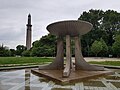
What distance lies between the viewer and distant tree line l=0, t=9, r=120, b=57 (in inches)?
1603

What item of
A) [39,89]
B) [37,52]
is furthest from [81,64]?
[37,52]

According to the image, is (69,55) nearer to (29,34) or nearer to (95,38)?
(95,38)

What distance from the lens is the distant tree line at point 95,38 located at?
4072 cm

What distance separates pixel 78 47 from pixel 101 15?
1522 inches

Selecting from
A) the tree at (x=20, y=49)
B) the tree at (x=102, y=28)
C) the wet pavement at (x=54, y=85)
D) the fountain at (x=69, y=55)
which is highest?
the tree at (x=102, y=28)

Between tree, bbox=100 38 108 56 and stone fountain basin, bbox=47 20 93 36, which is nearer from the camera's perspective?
stone fountain basin, bbox=47 20 93 36

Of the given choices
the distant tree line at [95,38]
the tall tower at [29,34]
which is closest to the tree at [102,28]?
the distant tree line at [95,38]

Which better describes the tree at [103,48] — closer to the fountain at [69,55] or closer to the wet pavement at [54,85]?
the fountain at [69,55]

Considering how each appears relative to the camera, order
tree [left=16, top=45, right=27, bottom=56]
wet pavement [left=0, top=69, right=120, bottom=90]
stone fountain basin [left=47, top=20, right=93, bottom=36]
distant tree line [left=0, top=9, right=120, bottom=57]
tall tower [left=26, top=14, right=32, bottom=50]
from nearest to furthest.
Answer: wet pavement [left=0, top=69, right=120, bottom=90], stone fountain basin [left=47, top=20, right=93, bottom=36], distant tree line [left=0, top=9, right=120, bottom=57], tree [left=16, top=45, right=27, bottom=56], tall tower [left=26, top=14, right=32, bottom=50]

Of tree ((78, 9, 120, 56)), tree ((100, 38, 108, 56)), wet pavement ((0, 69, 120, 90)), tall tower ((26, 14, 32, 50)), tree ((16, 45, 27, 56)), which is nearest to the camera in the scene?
wet pavement ((0, 69, 120, 90))

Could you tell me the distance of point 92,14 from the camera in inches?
1880

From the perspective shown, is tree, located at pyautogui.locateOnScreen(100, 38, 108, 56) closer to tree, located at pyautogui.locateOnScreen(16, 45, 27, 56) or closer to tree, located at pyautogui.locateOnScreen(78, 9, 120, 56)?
tree, located at pyautogui.locateOnScreen(78, 9, 120, 56)

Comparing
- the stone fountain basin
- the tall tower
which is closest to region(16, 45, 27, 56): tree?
the tall tower

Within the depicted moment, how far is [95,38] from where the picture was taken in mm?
45219
